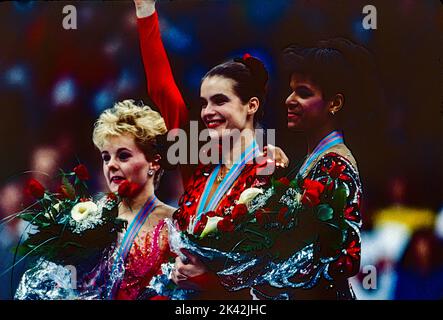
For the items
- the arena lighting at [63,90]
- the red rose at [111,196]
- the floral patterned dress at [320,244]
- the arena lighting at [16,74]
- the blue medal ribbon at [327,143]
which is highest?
the arena lighting at [16,74]

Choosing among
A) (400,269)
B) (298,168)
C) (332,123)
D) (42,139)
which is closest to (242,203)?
(298,168)

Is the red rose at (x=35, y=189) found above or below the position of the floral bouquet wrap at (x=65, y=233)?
above

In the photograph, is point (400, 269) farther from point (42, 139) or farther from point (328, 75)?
point (42, 139)

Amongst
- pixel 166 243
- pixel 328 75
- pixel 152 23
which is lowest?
pixel 166 243

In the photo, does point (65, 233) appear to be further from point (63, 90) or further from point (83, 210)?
point (63, 90)

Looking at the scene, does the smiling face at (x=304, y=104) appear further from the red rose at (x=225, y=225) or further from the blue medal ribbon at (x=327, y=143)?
the red rose at (x=225, y=225)

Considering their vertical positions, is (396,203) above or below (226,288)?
above

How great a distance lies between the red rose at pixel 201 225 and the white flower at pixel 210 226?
0.05 ft

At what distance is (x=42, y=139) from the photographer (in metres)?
4.07

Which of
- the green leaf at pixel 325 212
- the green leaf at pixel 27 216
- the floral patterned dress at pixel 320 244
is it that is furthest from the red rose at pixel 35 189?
the green leaf at pixel 325 212

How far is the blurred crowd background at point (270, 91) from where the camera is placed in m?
3.94

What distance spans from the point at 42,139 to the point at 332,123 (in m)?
1.75

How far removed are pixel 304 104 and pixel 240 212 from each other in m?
0.74

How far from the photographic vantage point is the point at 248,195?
154 inches
